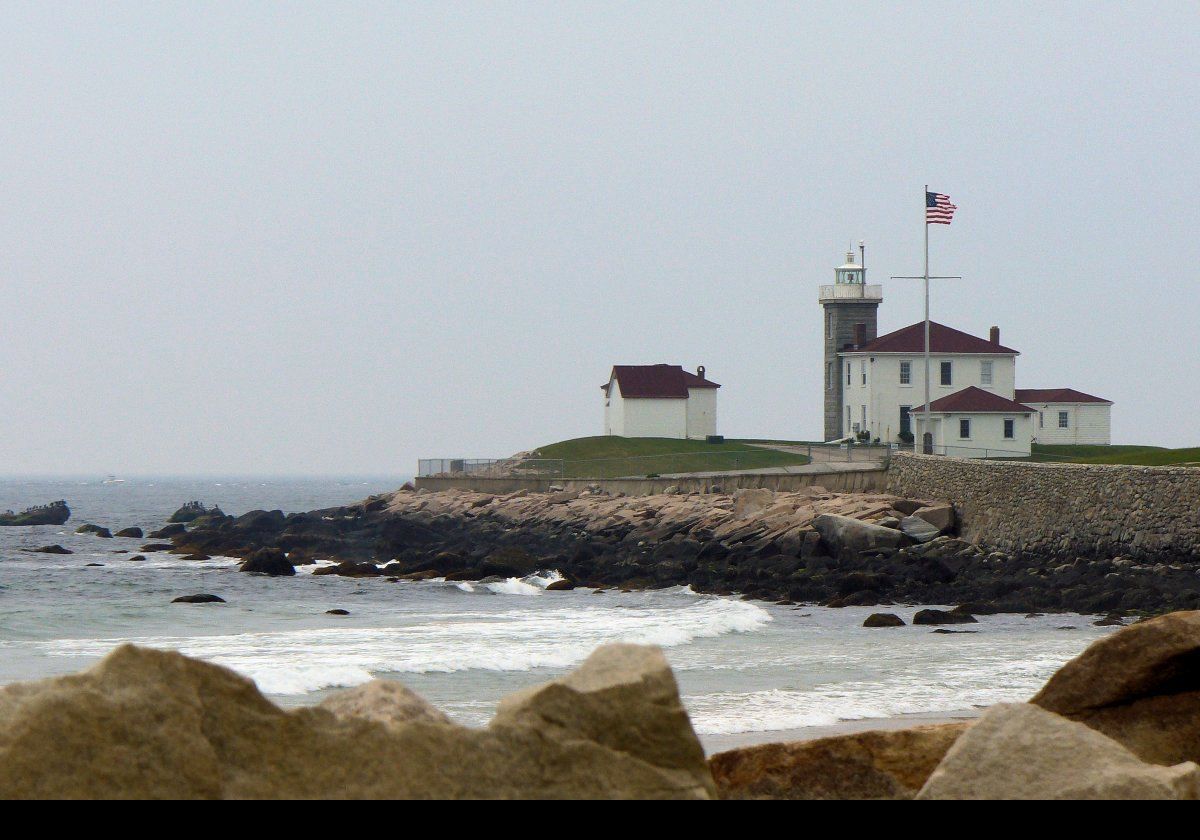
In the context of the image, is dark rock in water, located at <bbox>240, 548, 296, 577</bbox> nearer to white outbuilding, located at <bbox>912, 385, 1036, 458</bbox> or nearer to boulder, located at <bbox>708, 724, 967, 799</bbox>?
white outbuilding, located at <bbox>912, 385, 1036, 458</bbox>

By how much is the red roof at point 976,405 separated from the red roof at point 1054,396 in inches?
360

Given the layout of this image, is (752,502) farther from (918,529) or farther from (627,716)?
(627,716)

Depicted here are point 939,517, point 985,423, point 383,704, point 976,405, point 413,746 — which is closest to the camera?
point 413,746

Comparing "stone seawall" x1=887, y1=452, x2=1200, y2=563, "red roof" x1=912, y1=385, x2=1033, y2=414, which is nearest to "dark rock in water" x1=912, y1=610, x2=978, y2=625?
"stone seawall" x1=887, y1=452, x2=1200, y2=563

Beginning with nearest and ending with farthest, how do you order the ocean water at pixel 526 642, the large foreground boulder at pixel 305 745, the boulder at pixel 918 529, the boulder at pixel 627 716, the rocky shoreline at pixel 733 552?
1. the large foreground boulder at pixel 305 745
2. the boulder at pixel 627 716
3. the ocean water at pixel 526 642
4. the rocky shoreline at pixel 733 552
5. the boulder at pixel 918 529

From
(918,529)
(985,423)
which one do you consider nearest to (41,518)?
(985,423)

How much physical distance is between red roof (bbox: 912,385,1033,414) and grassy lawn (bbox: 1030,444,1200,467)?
1996 mm

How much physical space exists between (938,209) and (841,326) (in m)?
22.7

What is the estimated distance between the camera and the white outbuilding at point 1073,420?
61406 millimetres

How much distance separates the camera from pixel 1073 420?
61438mm

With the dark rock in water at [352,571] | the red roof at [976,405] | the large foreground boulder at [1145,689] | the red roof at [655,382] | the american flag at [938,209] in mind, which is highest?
the american flag at [938,209]

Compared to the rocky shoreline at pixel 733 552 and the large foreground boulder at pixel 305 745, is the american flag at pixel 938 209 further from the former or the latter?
the large foreground boulder at pixel 305 745

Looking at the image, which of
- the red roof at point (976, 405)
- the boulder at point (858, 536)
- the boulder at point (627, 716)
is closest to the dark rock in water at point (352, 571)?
the boulder at point (858, 536)

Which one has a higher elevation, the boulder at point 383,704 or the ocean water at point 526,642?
the boulder at point 383,704
